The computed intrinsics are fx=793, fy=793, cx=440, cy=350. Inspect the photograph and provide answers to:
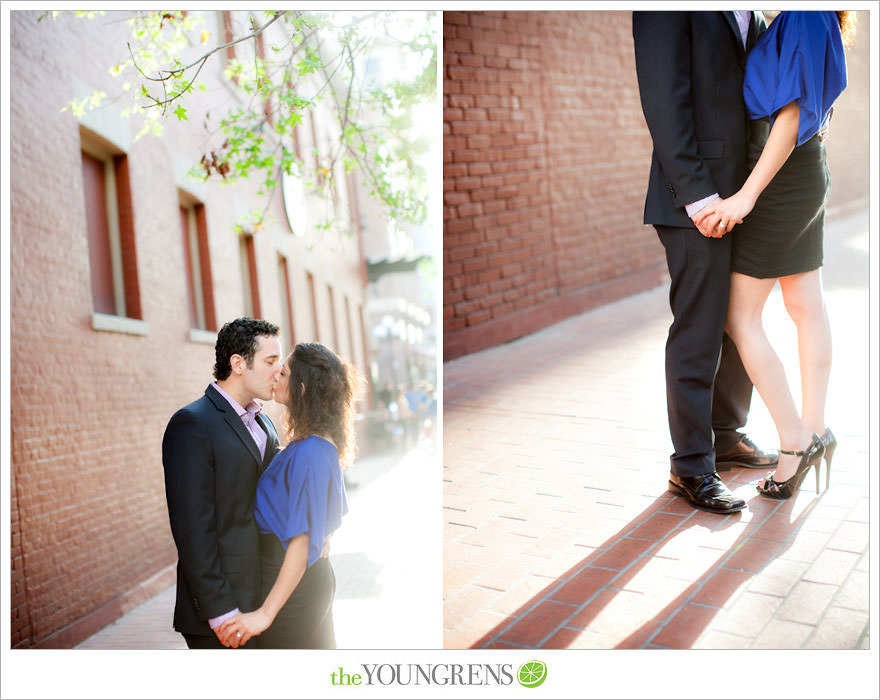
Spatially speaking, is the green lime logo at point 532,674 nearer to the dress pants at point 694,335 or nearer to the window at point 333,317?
the dress pants at point 694,335

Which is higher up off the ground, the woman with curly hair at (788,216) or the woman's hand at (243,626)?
the woman with curly hair at (788,216)

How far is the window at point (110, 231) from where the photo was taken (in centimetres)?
563

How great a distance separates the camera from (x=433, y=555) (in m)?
2.92

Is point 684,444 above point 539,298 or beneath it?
beneath

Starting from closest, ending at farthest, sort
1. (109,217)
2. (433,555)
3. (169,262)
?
(433,555)
(109,217)
(169,262)

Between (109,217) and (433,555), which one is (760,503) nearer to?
(433,555)

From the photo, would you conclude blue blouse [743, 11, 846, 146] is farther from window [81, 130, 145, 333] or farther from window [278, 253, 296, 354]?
window [278, 253, 296, 354]

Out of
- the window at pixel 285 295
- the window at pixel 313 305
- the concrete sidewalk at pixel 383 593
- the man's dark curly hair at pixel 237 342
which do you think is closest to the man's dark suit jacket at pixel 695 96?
the concrete sidewalk at pixel 383 593

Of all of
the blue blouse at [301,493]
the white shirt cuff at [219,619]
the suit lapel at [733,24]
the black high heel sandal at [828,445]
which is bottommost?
the white shirt cuff at [219,619]

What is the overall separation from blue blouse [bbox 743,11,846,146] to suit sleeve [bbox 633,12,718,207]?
0.23 m

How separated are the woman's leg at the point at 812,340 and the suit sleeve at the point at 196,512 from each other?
2.12m

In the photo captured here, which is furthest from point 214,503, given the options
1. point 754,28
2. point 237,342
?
point 754,28

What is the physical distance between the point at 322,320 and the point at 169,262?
7405 mm

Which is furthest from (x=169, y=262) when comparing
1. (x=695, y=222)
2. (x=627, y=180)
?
(x=695, y=222)
